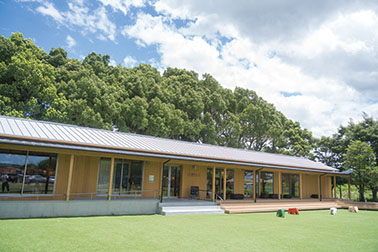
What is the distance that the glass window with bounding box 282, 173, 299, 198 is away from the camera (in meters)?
20.7

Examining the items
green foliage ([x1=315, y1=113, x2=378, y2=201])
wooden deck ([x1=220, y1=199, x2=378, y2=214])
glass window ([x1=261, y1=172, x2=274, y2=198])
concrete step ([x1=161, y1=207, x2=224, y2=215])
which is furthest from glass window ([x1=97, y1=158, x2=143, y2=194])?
green foliage ([x1=315, y1=113, x2=378, y2=201])

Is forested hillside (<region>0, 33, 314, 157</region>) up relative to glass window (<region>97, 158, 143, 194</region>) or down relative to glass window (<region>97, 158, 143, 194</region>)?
up

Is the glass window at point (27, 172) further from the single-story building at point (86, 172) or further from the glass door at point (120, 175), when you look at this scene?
the glass door at point (120, 175)

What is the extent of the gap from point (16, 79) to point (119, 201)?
40.9ft

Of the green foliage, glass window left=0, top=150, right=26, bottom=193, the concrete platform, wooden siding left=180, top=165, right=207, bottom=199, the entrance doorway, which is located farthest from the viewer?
the green foliage

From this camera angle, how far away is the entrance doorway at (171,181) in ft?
51.4

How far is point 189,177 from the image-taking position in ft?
53.6

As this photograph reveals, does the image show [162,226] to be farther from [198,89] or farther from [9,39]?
[198,89]

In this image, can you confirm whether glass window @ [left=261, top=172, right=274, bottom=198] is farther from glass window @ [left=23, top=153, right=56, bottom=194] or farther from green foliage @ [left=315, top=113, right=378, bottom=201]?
glass window @ [left=23, top=153, right=56, bottom=194]

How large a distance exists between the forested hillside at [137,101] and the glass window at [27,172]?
7.78 meters

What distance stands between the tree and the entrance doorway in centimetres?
1516

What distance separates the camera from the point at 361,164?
21.8m

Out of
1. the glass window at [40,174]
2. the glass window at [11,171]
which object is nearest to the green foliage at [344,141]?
the glass window at [40,174]

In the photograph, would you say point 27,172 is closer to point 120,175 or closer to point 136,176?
point 120,175
